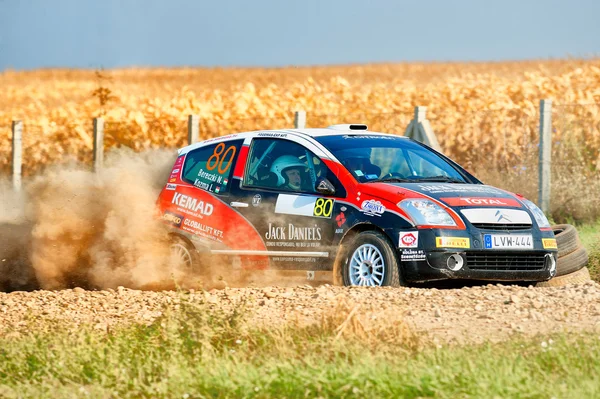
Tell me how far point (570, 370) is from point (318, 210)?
4.37m

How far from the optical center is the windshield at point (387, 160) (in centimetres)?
1020

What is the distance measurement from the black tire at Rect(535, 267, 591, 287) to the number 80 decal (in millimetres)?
2166

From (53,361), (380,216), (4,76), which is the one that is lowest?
(53,361)

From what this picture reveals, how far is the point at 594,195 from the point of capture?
16203 mm

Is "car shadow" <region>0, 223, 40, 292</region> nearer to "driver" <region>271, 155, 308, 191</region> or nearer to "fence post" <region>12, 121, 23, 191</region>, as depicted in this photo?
"driver" <region>271, 155, 308, 191</region>

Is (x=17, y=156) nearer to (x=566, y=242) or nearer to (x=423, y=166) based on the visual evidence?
(x=423, y=166)

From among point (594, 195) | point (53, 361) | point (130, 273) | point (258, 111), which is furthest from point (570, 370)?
point (258, 111)

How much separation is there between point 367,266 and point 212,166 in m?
2.40

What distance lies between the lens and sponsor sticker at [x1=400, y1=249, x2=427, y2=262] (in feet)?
30.5

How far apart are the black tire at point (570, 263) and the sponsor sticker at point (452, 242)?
178 cm

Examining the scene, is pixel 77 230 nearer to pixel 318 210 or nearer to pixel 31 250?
pixel 31 250

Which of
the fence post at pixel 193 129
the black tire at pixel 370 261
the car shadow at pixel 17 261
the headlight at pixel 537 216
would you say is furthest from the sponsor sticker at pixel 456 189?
the fence post at pixel 193 129

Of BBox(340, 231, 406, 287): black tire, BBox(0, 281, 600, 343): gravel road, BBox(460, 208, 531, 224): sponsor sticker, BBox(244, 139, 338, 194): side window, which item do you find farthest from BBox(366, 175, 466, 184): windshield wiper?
BBox(0, 281, 600, 343): gravel road

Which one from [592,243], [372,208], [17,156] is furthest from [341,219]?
[17,156]
